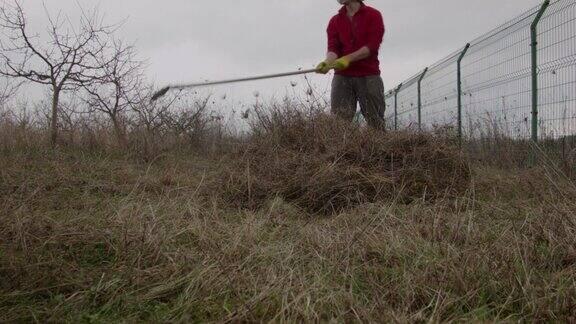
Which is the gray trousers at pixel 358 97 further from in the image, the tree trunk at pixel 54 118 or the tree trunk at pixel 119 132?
the tree trunk at pixel 54 118

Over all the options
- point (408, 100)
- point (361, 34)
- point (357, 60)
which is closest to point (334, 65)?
point (357, 60)

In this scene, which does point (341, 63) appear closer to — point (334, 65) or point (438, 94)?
point (334, 65)

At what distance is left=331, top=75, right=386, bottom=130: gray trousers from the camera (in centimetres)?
469

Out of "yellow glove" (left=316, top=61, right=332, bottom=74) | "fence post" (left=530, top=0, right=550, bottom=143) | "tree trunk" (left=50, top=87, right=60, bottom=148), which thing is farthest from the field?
"tree trunk" (left=50, top=87, right=60, bottom=148)

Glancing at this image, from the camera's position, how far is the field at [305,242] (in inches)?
70.5

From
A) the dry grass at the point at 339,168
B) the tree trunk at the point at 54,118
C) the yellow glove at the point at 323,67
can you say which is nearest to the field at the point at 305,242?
the dry grass at the point at 339,168

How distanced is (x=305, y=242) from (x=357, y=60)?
2.51 m

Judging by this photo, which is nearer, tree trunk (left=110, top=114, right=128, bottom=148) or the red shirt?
the red shirt

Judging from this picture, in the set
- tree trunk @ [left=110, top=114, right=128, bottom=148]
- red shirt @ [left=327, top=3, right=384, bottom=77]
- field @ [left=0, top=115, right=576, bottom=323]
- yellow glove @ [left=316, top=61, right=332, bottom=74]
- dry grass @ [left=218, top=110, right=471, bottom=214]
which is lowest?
field @ [left=0, top=115, right=576, bottom=323]

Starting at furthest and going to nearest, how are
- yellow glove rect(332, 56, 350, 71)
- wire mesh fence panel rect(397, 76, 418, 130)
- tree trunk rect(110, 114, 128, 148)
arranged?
wire mesh fence panel rect(397, 76, 418, 130), tree trunk rect(110, 114, 128, 148), yellow glove rect(332, 56, 350, 71)

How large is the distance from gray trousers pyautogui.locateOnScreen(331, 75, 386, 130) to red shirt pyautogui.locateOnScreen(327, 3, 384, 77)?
0.22 feet

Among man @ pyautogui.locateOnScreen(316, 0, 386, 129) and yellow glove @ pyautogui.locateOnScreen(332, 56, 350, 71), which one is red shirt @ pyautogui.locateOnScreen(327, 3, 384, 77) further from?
yellow glove @ pyautogui.locateOnScreen(332, 56, 350, 71)

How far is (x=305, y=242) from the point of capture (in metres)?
2.58

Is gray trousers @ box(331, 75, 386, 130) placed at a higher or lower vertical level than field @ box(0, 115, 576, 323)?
higher
